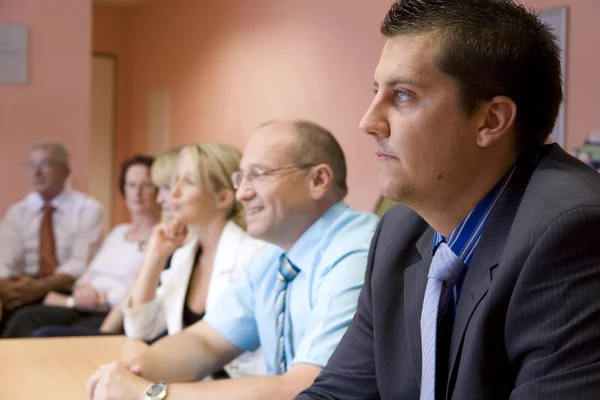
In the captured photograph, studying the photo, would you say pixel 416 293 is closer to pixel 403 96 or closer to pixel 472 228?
pixel 472 228

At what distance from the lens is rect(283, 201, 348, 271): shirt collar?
204cm

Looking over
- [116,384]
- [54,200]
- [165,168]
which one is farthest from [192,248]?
[54,200]

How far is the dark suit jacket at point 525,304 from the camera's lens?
0.95 metres

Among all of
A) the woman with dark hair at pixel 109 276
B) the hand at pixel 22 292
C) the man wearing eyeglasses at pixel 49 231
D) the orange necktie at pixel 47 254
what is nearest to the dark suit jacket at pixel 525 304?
the woman with dark hair at pixel 109 276

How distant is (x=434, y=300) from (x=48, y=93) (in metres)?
4.96

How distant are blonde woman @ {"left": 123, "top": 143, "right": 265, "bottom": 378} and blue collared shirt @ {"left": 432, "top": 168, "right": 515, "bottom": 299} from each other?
4.81ft

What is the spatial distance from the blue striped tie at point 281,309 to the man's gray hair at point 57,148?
3680 millimetres

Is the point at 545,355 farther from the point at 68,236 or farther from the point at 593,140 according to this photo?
the point at 68,236

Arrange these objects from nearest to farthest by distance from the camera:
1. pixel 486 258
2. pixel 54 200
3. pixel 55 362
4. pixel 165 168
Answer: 1. pixel 486 258
2. pixel 55 362
3. pixel 165 168
4. pixel 54 200

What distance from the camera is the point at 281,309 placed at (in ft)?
6.64

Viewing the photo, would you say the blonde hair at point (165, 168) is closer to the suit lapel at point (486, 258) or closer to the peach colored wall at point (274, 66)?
the peach colored wall at point (274, 66)

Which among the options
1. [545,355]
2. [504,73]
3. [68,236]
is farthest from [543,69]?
[68,236]

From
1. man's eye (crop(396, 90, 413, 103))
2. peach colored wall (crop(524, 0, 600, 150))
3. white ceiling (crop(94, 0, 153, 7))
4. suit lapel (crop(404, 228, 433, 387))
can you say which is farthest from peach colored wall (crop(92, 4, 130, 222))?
man's eye (crop(396, 90, 413, 103))

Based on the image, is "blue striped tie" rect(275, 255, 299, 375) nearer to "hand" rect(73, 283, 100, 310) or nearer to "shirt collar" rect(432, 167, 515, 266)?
"shirt collar" rect(432, 167, 515, 266)
